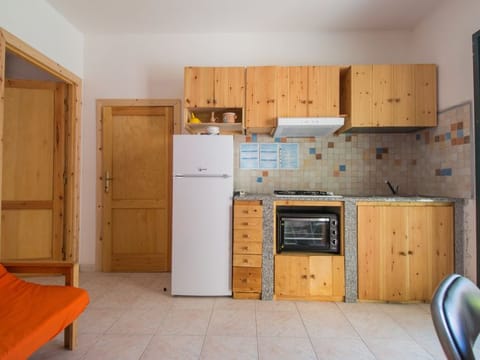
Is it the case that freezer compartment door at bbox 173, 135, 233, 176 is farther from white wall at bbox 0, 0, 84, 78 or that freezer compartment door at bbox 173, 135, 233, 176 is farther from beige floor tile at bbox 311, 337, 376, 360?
white wall at bbox 0, 0, 84, 78

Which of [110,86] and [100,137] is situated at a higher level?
[110,86]

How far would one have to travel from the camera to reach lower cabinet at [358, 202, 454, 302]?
7.44ft

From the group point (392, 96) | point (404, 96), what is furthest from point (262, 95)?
point (404, 96)

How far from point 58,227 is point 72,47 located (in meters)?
2.05

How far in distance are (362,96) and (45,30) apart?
10.4ft

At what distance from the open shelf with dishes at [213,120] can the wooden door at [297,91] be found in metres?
0.53

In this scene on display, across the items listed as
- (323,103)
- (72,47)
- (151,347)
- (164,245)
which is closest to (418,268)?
(323,103)

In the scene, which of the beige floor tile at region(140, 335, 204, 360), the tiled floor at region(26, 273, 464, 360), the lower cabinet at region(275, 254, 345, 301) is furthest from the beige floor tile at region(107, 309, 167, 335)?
the lower cabinet at region(275, 254, 345, 301)

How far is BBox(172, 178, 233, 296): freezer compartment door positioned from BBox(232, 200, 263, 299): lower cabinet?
0.07m

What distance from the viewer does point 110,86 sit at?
3.09 m

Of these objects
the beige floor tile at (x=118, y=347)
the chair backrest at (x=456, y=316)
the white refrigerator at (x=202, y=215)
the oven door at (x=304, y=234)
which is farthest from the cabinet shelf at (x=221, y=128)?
the chair backrest at (x=456, y=316)

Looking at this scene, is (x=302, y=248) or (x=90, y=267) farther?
(x=90, y=267)

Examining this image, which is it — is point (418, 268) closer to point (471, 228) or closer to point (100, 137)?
point (471, 228)

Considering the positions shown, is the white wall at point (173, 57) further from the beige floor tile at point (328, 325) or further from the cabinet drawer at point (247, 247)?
the beige floor tile at point (328, 325)
